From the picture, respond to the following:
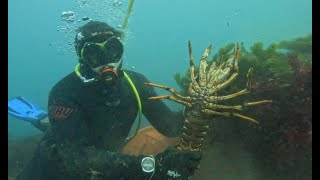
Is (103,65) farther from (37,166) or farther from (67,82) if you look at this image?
(37,166)

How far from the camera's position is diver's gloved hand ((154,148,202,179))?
3.72m

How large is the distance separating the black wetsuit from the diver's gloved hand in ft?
0.91

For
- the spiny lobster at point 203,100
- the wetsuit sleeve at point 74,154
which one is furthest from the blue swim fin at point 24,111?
the spiny lobster at point 203,100

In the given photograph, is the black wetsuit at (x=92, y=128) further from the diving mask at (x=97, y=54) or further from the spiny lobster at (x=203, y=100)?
the spiny lobster at (x=203, y=100)

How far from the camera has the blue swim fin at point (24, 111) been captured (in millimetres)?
7320

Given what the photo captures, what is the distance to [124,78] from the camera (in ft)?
17.4

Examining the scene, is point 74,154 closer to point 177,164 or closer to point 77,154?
point 77,154

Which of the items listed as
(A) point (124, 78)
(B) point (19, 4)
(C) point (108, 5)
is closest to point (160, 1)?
(B) point (19, 4)

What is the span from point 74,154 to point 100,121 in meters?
0.81

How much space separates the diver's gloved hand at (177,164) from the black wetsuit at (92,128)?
276 mm

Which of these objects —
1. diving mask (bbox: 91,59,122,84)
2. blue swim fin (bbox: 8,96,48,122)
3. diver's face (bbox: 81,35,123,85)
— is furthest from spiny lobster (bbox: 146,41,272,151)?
blue swim fin (bbox: 8,96,48,122)

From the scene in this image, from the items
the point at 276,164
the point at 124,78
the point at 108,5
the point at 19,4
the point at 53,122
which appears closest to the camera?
the point at 276,164

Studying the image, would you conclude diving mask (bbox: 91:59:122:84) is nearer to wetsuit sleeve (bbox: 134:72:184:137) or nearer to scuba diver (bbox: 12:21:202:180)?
scuba diver (bbox: 12:21:202:180)

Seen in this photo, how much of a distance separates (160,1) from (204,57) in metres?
104
